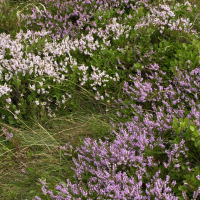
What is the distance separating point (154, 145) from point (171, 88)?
0.88m

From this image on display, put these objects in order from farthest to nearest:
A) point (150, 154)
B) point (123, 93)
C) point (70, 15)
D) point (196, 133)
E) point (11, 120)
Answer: point (70, 15) < point (123, 93) < point (11, 120) < point (150, 154) < point (196, 133)

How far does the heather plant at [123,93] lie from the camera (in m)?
2.10

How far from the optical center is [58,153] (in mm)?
2887

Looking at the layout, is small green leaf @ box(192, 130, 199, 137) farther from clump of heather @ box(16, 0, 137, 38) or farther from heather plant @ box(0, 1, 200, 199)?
clump of heather @ box(16, 0, 137, 38)

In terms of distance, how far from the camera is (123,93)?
132 inches

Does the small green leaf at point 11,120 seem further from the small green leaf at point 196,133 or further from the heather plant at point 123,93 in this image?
the small green leaf at point 196,133

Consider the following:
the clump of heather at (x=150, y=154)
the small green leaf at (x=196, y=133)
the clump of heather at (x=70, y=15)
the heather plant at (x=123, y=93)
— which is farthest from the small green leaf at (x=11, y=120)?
the small green leaf at (x=196, y=133)

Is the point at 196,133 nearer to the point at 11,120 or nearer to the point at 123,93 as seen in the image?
the point at 123,93

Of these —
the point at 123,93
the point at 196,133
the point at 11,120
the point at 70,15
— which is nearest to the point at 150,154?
the point at 196,133

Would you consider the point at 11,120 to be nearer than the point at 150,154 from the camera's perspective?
No

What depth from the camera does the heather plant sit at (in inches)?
82.7

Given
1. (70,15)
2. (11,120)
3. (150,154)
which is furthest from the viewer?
(70,15)

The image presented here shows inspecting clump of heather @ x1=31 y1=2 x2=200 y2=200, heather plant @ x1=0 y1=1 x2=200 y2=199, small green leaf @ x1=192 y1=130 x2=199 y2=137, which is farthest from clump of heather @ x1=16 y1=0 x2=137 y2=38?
small green leaf @ x1=192 y1=130 x2=199 y2=137

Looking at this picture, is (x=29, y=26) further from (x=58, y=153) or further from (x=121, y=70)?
(x=58, y=153)
